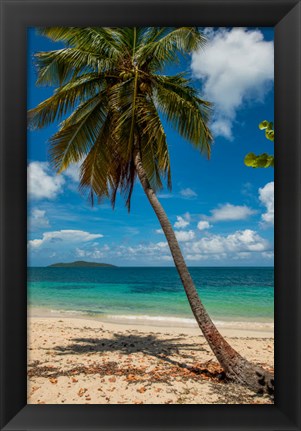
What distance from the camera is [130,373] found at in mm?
2973

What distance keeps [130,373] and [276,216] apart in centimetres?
216

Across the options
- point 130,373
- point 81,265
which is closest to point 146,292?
point 81,265

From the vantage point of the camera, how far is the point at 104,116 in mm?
3400

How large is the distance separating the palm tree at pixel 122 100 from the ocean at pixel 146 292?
8.03m

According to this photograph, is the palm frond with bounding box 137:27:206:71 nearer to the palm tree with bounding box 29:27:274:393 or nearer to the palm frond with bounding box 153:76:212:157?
the palm tree with bounding box 29:27:274:393

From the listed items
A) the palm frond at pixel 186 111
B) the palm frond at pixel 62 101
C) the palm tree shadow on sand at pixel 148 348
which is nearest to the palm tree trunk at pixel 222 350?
the palm tree shadow on sand at pixel 148 348

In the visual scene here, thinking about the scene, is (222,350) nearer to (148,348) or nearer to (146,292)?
(148,348)
